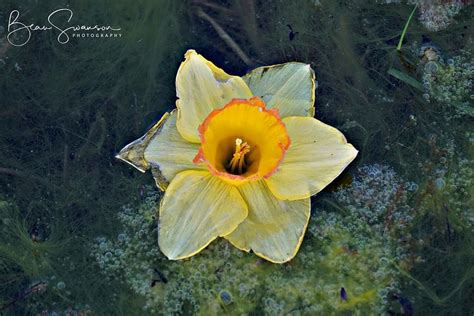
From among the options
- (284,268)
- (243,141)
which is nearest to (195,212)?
(243,141)

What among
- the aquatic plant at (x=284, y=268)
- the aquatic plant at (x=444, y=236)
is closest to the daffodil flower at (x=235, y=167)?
the aquatic plant at (x=284, y=268)

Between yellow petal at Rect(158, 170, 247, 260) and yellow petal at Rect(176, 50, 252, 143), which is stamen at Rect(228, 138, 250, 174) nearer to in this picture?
yellow petal at Rect(158, 170, 247, 260)

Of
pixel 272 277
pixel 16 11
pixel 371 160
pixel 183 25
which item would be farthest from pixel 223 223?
pixel 16 11

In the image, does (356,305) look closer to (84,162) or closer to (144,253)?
(144,253)
